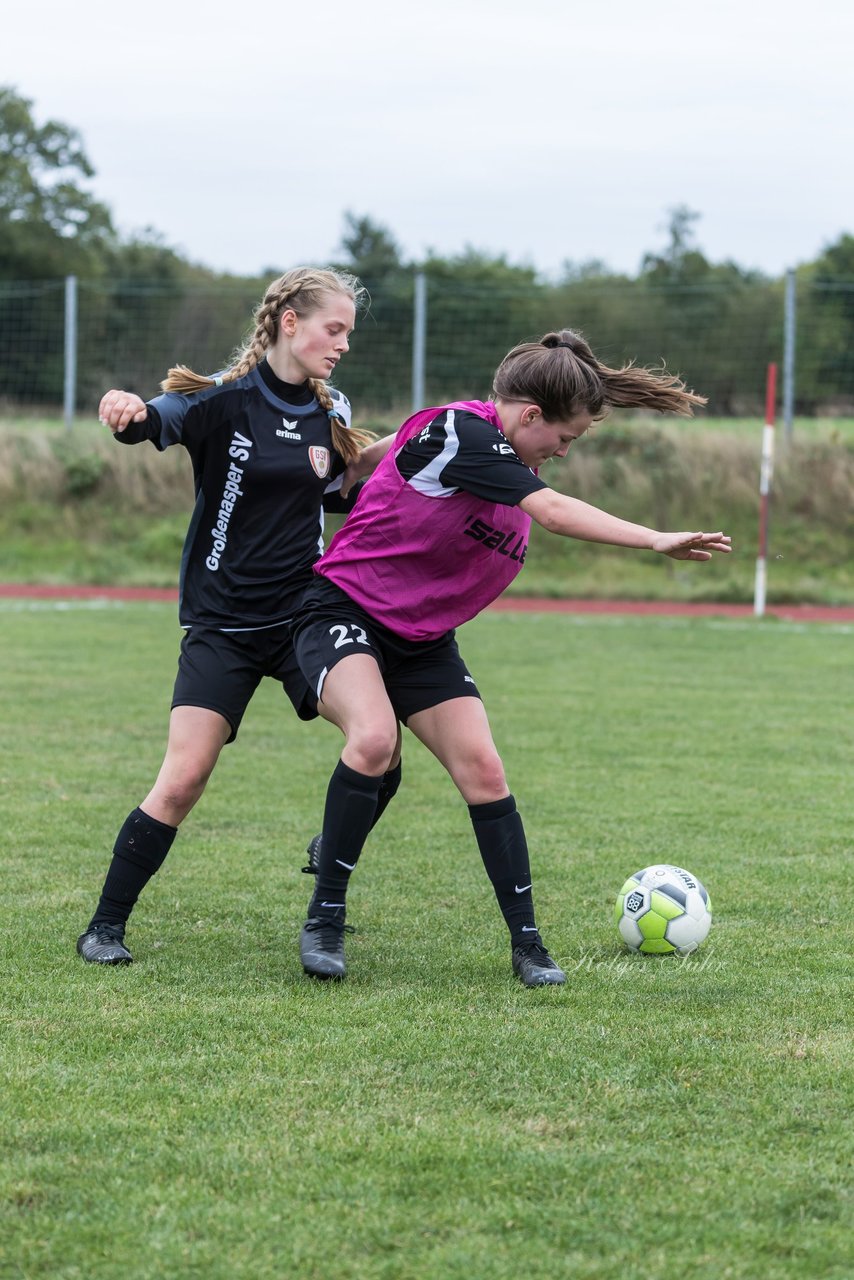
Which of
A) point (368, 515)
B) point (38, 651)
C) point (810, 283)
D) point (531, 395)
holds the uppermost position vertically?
point (810, 283)

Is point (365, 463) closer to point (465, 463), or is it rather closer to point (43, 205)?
point (465, 463)

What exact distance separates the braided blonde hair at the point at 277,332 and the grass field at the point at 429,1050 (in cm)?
156

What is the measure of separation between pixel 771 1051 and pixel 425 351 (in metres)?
18.6

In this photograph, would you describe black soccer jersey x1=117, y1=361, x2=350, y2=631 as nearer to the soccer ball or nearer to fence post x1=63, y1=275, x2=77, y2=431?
the soccer ball

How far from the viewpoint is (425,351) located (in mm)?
21219

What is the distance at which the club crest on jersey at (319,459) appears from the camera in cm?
435

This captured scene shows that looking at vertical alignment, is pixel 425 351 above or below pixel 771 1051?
above

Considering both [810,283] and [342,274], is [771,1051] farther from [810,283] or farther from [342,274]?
[810,283]

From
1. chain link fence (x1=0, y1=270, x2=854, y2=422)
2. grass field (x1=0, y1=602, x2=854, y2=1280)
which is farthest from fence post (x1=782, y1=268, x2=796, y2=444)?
grass field (x1=0, y1=602, x2=854, y2=1280)

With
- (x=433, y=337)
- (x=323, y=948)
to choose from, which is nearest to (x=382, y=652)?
(x=323, y=948)

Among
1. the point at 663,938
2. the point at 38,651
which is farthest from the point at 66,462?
the point at 663,938

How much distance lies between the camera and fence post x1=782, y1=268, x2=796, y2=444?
19828 mm

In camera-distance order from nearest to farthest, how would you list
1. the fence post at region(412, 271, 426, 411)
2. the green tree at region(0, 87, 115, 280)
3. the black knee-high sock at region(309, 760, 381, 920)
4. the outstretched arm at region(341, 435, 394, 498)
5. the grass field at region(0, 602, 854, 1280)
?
the grass field at region(0, 602, 854, 1280) → the black knee-high sock at region(309, 760, 381, 920) → the outstretched arm at region(341, 435, 394, 498) → the fence post at region(412, 271, 426, 411) → the green tree at region(0, 87, 115, 280)

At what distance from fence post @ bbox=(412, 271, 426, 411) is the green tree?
2585 centimetres
